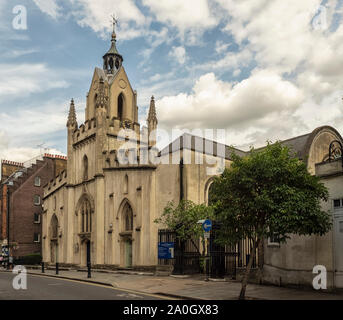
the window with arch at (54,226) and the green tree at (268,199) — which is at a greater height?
the green tree at (268,199)

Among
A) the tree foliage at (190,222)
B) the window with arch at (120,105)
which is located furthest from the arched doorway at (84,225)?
the tree foliage at (190,222)

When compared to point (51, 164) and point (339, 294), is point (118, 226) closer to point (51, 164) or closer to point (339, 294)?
point (339, 294)

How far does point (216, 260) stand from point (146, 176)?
1125cm

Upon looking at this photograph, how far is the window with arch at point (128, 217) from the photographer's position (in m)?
32.6

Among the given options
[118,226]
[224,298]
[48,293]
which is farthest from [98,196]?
[224,298]

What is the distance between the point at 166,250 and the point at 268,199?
1375 centimetres

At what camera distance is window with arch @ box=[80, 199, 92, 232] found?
36.6 meters

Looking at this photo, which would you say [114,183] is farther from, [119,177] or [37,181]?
[37,181]

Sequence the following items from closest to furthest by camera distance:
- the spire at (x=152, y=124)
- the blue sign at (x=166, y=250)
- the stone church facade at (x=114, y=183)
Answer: the blue sign at (x=166, y=250) → the stone church facade at (x=114, y=183) → the spire at (x=152, y=124)

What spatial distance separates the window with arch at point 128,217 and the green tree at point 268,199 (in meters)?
17.9

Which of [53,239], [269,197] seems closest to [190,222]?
[269,197]

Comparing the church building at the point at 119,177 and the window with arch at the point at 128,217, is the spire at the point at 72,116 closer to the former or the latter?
the church building at the point at 119,177

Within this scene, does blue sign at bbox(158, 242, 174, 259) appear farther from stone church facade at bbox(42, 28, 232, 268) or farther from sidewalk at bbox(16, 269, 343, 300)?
sidewalk at bbox(16, 269, 343, 300)

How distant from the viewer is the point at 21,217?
1975 inches
